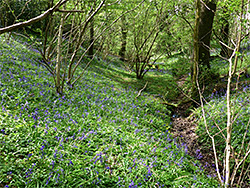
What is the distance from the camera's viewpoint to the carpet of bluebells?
10.5ft

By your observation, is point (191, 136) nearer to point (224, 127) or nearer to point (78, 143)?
point (224, 127)

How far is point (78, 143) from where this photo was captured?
13.3ft

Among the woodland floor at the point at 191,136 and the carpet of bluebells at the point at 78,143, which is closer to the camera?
the carpet of bluebells at the point at 78,143

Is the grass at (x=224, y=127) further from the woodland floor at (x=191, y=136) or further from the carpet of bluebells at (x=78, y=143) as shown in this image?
the carpet of bluebells at (x=78, y=143)

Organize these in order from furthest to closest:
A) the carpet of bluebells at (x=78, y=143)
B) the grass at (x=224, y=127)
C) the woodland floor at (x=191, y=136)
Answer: the woodland floor at (x=191, y=136), the grass at (x=224, y=127), the carpet of bluebells at (x=78, y=143)

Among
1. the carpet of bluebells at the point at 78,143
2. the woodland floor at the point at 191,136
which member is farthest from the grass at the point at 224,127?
the carpet of bluebells at the point at 78,143

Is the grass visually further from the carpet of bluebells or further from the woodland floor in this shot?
the carpet of bluebells

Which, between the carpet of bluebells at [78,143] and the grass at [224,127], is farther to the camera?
the grass at [224,127]

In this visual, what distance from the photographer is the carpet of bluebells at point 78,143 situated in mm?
3203

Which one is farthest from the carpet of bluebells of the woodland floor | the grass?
the grass

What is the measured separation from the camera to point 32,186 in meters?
2.88

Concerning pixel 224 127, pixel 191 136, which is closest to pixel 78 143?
pixel 191 136

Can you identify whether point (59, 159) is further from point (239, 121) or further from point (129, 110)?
point (239, 121)

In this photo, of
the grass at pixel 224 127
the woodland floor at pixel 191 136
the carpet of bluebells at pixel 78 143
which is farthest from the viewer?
the woodland floor at pixel 191 136
